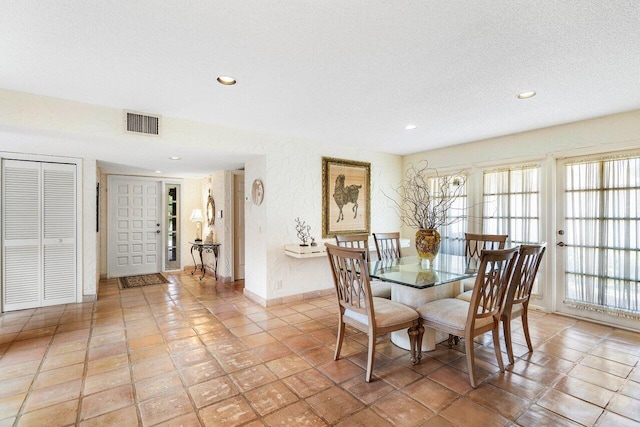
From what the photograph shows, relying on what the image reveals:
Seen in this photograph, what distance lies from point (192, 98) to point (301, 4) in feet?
5.64

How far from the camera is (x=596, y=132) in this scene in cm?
354

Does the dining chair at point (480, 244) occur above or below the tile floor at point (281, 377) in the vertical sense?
above

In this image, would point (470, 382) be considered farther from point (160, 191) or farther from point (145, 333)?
point (160, 191)

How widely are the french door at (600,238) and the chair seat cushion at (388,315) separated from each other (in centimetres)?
260

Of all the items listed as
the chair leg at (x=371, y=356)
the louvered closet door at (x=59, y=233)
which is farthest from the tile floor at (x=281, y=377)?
the louvered closet door at (x=59, y=233)

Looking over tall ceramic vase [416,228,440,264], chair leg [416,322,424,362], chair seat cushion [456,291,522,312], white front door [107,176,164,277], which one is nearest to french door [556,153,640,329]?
chair seat cushion [456,291,522,312]

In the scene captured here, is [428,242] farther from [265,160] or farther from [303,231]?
[265,160]

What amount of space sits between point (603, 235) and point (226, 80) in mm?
4382

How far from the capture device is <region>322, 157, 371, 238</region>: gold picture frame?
4773 mm

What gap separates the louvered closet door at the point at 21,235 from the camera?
402cm

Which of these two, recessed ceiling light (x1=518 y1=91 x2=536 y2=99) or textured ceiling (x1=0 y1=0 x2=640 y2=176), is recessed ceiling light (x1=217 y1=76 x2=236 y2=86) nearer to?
textured ceiling (x1=0 y1=0 x2=640 y2=176)

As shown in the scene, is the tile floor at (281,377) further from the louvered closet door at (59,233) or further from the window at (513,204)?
the window at (513,204)

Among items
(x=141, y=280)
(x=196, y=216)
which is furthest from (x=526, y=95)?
(x=141, y=280)

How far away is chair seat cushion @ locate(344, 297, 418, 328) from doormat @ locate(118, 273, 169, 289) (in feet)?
14.5
